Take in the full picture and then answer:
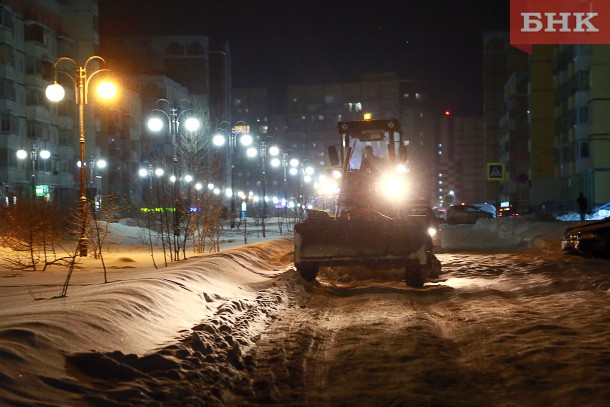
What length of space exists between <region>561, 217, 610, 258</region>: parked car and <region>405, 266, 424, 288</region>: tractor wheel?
7.72 meters

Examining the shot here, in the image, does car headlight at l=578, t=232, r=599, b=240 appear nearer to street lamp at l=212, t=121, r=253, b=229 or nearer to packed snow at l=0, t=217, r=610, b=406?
packed snow at l=0, t=217, r=610, b=406

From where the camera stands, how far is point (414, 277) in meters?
17.9

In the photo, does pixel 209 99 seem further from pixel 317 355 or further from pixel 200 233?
pixel 317 355

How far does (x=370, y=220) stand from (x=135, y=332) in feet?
27.8

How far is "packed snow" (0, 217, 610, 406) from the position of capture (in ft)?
24.9

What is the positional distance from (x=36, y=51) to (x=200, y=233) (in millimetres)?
50040

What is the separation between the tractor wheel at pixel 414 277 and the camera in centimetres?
1769
